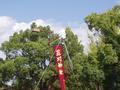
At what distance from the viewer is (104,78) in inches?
1266

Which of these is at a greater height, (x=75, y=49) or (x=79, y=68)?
(x=75, y=49)

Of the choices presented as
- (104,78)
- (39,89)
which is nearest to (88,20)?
(104,78)

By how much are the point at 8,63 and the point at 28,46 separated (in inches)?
114

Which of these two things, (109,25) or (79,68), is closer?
(109,25)

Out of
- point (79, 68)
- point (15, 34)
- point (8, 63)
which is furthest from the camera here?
point (15, 34)

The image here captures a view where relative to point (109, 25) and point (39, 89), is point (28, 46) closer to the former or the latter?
point (39, 89)

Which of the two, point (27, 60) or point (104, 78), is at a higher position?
point (27, 60)

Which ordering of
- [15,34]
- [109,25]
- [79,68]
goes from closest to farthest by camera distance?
[109,25] → [79,68] → [15,34]

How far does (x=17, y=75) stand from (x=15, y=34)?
5122 mm

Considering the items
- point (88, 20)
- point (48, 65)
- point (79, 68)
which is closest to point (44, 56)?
point (48, 65)

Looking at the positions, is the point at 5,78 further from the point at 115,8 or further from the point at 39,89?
the point at 115,8

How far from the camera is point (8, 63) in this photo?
47.2 m

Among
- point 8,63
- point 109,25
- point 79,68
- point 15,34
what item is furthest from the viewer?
point 15,34

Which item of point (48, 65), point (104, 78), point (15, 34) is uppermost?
point (15, 34)
